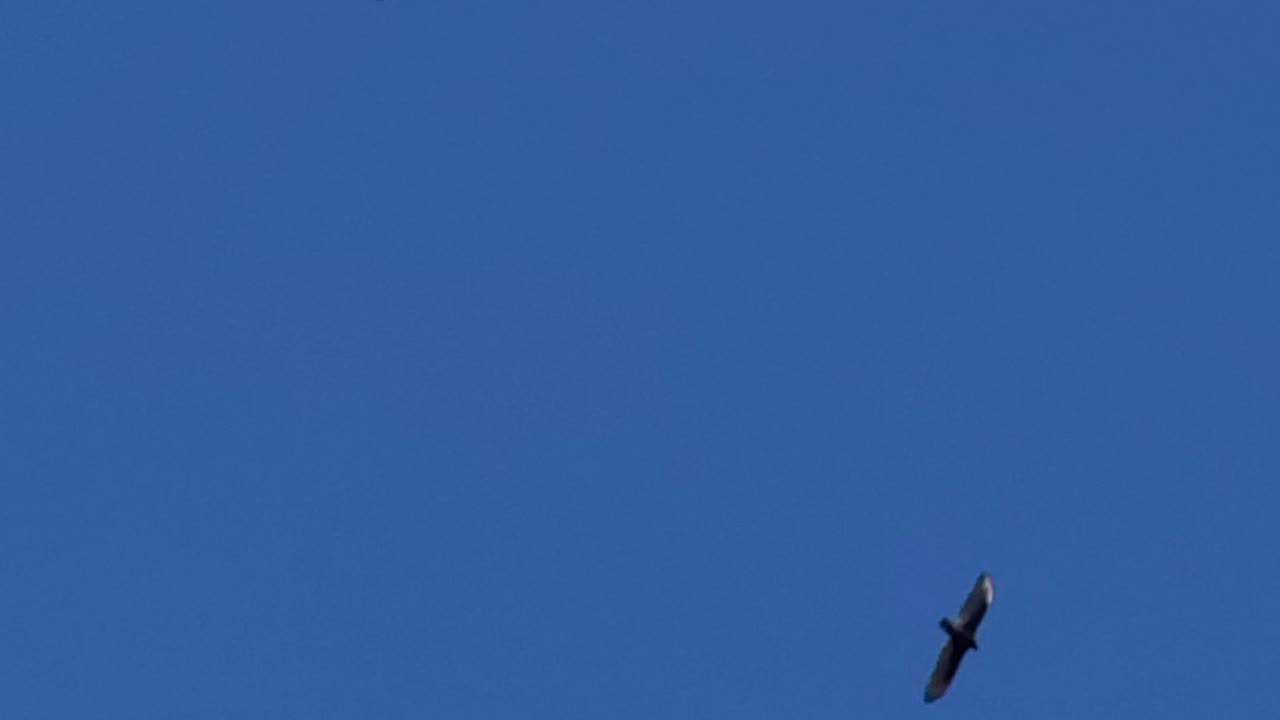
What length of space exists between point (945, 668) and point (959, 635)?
1889 mm

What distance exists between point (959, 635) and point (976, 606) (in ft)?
5.32

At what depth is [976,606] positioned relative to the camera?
101812 millimetres

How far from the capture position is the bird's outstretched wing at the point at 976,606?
334 feet

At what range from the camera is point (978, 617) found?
335 feet

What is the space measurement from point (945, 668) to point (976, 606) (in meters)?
3.35

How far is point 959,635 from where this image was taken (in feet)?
333

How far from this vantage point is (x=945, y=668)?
102188mm

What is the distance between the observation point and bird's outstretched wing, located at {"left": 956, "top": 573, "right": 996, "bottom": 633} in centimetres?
10169

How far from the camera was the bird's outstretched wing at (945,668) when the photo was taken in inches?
4001

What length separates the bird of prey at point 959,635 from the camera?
102m

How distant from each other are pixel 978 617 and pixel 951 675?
3.08 metres

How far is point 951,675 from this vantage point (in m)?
102

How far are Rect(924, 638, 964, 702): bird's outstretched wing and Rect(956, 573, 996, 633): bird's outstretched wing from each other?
1135 mm
